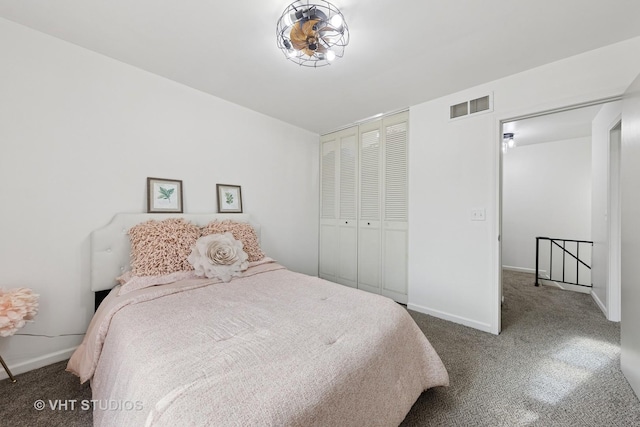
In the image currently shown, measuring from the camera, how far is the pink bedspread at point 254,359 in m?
0.77

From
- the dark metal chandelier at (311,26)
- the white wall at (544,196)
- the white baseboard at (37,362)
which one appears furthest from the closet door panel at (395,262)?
the white wall at (544,196)

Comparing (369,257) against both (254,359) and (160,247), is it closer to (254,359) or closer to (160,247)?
(160,247)

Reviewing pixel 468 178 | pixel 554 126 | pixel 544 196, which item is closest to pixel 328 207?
pixel 468 178

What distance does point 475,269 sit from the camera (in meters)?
2.44

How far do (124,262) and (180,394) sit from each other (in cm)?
168

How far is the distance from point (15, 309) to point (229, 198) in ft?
5.54

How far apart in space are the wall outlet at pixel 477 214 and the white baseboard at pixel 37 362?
3.52 meters

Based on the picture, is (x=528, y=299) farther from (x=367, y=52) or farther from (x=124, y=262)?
(x=124, y=262)

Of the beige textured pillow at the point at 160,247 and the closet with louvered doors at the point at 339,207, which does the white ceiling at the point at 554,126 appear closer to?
the closet with louvered doors at the point at 339,207

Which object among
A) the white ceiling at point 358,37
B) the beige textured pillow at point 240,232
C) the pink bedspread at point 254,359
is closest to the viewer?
the pink bedspread at point 254,359

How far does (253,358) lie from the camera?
0.95 m

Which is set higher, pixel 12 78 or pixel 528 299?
pixel 12 78

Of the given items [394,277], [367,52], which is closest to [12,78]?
[367,52]

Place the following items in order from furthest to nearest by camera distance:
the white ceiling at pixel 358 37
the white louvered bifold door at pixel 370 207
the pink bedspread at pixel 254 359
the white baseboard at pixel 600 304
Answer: the white louvered bifold door at pixel 370 207, the white baseboard at pixel 600 304, the white ceiling at pixel 358 37, the pink bedspread at pixel 254 359
